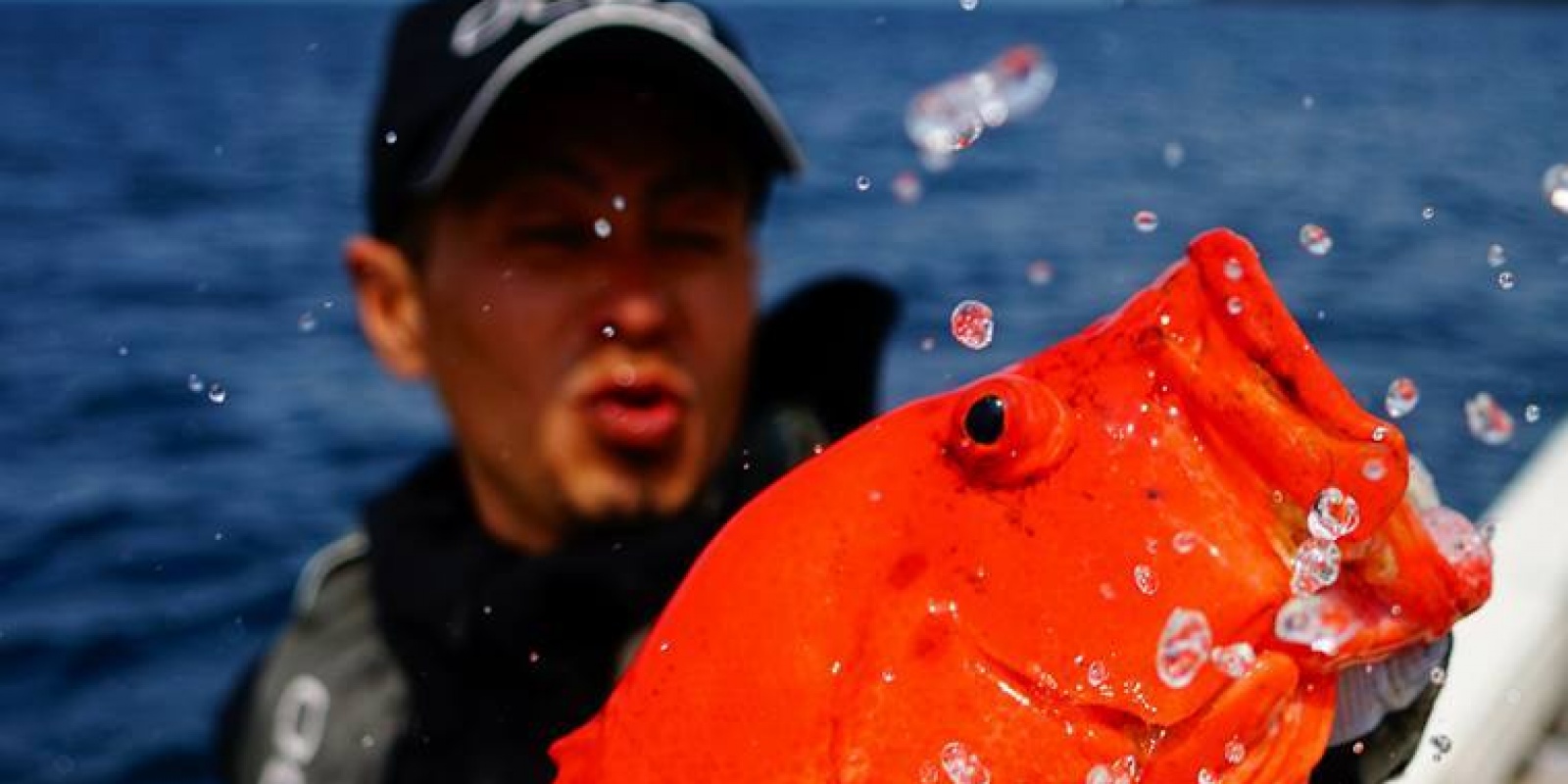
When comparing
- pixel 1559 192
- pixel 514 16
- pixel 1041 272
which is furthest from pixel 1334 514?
pixel 1041 272

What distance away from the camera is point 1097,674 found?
930 millimetres

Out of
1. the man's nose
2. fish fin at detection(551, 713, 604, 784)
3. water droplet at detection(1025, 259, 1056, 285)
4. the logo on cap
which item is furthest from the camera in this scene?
water droplet at detection(1025, 259, 1056, 285)

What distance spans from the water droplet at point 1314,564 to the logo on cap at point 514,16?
1.74 meters

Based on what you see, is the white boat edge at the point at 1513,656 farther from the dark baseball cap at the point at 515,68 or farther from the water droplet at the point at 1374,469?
the water droplet at the point at 1374,469

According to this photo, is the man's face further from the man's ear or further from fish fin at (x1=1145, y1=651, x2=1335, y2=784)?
fish fin at (x1=1145, y1=651, x2=1335, y2=784)

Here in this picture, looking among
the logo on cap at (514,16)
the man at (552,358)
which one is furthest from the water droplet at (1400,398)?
the logo on cap at (514,16)

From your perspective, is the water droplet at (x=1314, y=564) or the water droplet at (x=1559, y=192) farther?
the water droplet at (x=1559, y=192)

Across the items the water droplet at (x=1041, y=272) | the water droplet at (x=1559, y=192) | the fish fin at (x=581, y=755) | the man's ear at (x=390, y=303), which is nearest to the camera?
the fish fin at (x=581, y=755)

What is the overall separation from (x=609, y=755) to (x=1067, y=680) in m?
0.31

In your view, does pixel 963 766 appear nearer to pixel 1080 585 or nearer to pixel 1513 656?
pixel 1080 585

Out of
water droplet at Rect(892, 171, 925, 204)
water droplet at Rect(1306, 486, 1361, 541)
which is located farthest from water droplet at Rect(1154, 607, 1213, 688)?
water droplet at Rect(892, 171, 925, 204)

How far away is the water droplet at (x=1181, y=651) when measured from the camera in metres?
0.92

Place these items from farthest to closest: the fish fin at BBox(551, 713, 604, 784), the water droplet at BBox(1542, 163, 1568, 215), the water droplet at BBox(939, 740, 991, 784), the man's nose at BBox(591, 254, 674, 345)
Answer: the man's nose at BBox(591, 254, 674, 345)
the water droplet at BBox(1542, 163, 1568, 215)
the fish fin at BBox(551, 713, 604, 784)
the water droplet at BBox(939, 740, 991, 784)

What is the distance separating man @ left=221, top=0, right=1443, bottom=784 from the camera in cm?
234
